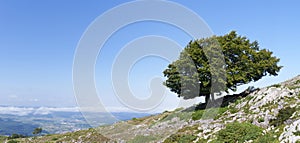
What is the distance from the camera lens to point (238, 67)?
43875mm

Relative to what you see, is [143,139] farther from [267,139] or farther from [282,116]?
[267,139]

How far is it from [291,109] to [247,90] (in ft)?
79.1

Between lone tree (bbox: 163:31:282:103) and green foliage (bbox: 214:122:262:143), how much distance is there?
758 inches

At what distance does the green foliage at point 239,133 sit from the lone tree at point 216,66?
19.3 metres

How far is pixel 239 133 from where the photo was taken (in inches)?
853

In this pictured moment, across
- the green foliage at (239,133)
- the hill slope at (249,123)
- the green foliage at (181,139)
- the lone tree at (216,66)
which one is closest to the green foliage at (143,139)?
the hill slope at (249,123)

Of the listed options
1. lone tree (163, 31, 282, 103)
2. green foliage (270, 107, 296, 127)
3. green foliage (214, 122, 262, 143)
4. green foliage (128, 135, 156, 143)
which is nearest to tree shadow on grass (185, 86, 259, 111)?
lone tree (163, 31, 282, 103)

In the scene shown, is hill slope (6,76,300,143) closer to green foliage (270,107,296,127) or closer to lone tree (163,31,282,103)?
green foliage (270,107,296,127)

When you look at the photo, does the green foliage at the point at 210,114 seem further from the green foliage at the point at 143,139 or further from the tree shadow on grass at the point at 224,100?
the green foliage at the point at 143,139

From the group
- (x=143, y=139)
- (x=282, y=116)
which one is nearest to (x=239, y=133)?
(x=282, y=116)

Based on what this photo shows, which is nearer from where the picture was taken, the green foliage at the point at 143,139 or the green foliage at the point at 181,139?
the green foliage at the point at 181,139

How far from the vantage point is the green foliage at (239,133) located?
2074 centimetres

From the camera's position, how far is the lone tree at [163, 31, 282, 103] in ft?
139

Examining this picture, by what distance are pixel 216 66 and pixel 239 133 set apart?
21384 millimetres
